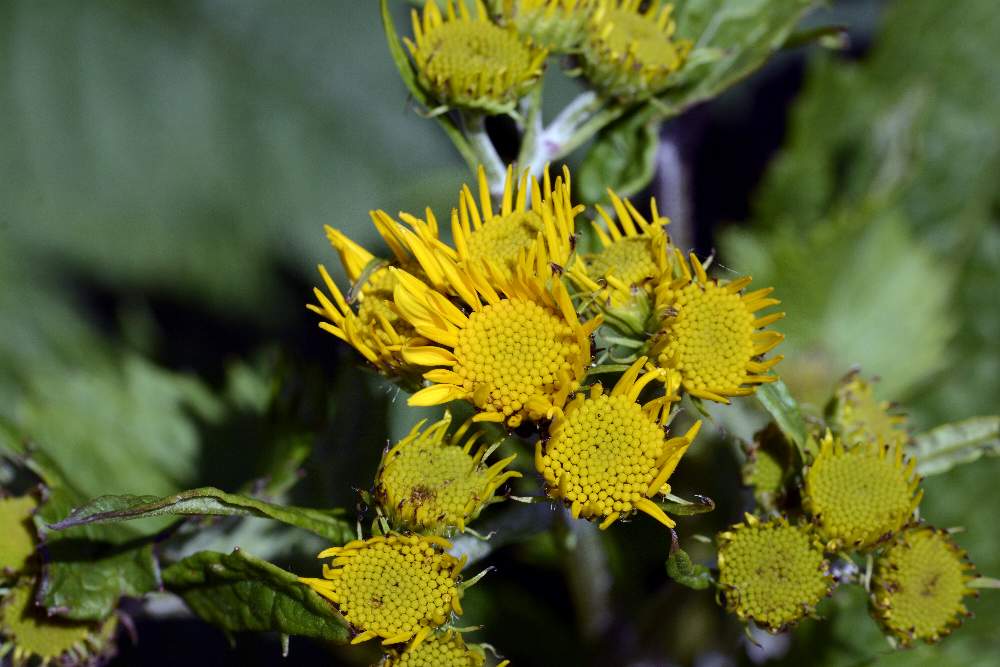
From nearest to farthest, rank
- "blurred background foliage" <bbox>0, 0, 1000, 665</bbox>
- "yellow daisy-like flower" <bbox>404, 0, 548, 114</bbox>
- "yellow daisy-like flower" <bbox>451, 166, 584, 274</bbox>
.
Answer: "yellow daisy-like flower" <bbox>451, 166, 584, 274</bbox>, "yellow daisy-like flower" <bbox>404, 0, 548, 114</bbox>, "blurred background foliage" <bbox>0, 0, 1000, 665</bbox>

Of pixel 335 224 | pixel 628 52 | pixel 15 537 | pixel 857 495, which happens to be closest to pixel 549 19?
pixel 628 52

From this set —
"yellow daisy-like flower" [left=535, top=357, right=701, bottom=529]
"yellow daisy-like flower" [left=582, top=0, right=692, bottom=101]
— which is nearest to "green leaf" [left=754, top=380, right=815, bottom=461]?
"yellow daisy-like flower" [left=535, top=357, right=701, bottom=529]

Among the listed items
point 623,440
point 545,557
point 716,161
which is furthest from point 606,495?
point 716,161

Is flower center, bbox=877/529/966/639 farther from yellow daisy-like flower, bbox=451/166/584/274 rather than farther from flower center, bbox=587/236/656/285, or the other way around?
yellow daisy-like flower, bbox=451/166/584/274

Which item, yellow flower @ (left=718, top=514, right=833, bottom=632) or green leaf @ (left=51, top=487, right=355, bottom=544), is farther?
yellow flower @ (left=718, top=514, right=833, bottom=632)

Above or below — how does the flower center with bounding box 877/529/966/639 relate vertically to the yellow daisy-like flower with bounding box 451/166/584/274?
below
